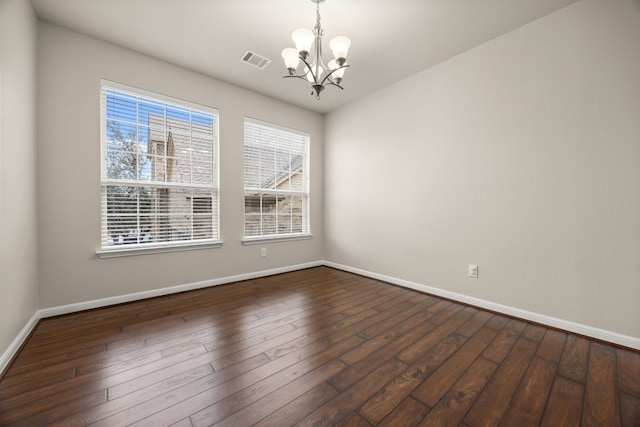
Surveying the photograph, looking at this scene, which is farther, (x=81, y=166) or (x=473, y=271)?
(x=473, y=271)

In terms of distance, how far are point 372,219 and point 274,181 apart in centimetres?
161

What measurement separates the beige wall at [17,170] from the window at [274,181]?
6.66 ft

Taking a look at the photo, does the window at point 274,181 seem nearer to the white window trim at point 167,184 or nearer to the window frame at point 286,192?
the window frame at point 286,192

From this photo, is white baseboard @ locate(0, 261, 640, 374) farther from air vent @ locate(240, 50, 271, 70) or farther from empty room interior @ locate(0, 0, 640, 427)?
air vent @ locate(240, 50, 271, 70)

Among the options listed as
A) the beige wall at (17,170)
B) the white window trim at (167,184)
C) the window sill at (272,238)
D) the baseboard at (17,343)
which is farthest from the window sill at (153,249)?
the baseboard at (17,343)

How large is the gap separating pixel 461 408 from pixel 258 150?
3541 mm

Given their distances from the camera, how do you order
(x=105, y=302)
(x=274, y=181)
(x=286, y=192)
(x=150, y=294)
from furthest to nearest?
(x=286, y=192) → (x=274, y=181) → (x=150, y=294) → (x=105, y=302)

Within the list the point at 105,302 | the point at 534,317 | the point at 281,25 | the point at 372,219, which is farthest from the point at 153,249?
the point at 534,317

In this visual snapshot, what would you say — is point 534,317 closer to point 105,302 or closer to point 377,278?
point 377,278

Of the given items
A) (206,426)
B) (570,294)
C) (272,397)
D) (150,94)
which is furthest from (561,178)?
Result: (150,94)

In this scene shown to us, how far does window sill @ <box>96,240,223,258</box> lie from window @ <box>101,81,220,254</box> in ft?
0.04

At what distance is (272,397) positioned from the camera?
1.40m

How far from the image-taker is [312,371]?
162 cm

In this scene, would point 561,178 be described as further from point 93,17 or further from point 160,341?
point 93,17
